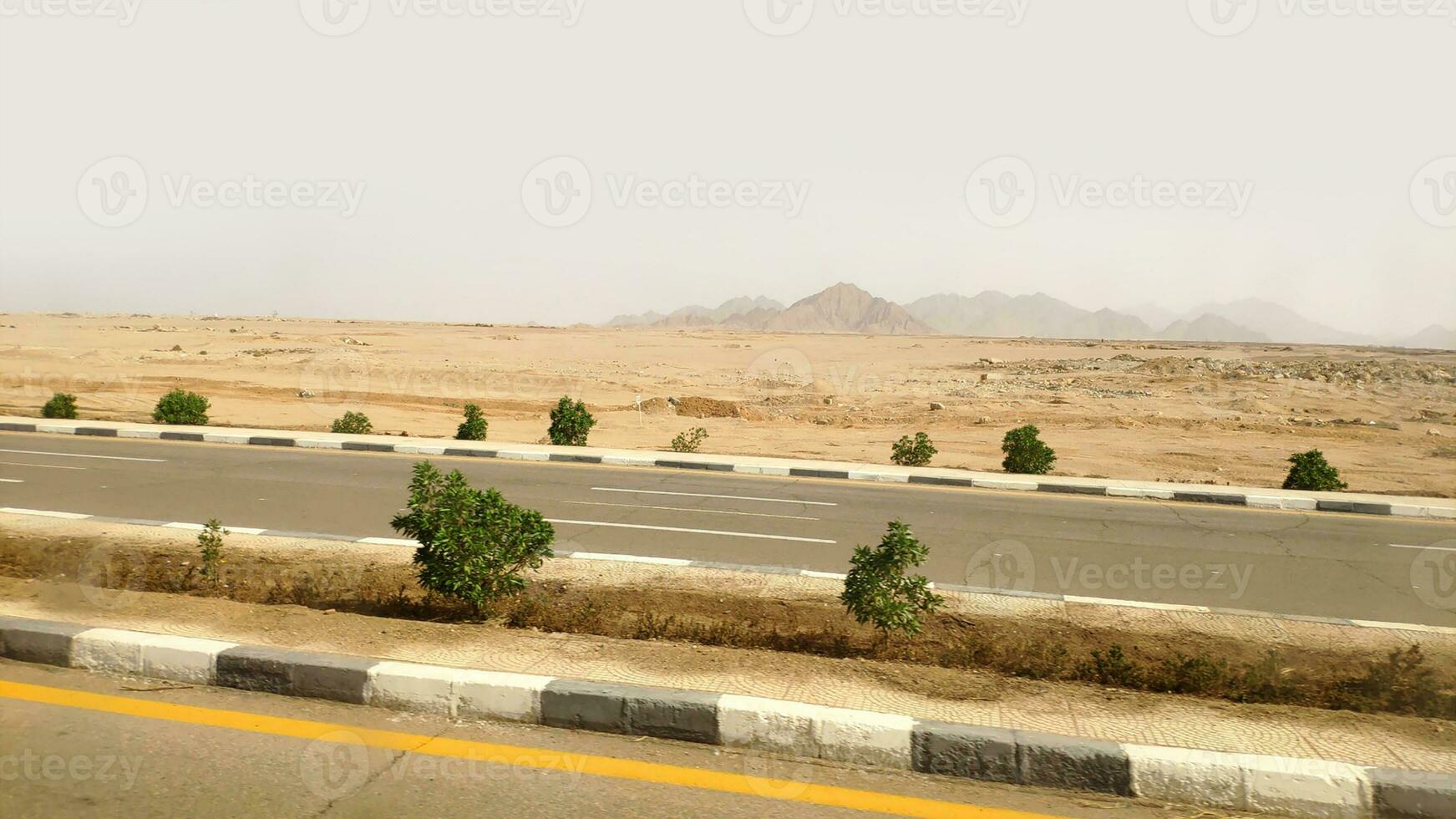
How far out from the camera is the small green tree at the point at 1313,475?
14641 millimetres

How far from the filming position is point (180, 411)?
20.3 m

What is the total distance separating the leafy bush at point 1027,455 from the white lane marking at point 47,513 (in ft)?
43.4

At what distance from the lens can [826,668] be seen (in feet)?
17.1

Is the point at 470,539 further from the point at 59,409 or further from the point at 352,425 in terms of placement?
the point at 59,409

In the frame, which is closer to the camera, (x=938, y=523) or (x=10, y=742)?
(x=10, y=742)

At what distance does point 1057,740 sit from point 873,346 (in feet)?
264

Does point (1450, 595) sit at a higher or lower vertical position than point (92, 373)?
lower

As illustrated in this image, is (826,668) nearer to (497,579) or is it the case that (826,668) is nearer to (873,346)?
(497,579)

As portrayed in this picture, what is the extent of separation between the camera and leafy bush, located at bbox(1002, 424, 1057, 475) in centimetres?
1619

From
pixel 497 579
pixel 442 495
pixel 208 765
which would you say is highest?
pixel 442 495

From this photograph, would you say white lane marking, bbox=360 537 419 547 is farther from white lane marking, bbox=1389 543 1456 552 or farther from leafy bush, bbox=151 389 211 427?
leafy bush, bbox=151 389 211 427

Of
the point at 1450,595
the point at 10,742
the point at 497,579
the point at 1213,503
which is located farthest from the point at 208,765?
the point at 1213,503

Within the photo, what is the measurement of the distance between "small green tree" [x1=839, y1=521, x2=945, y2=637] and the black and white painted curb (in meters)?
1.50

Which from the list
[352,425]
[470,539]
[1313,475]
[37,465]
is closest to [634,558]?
[470,539]
